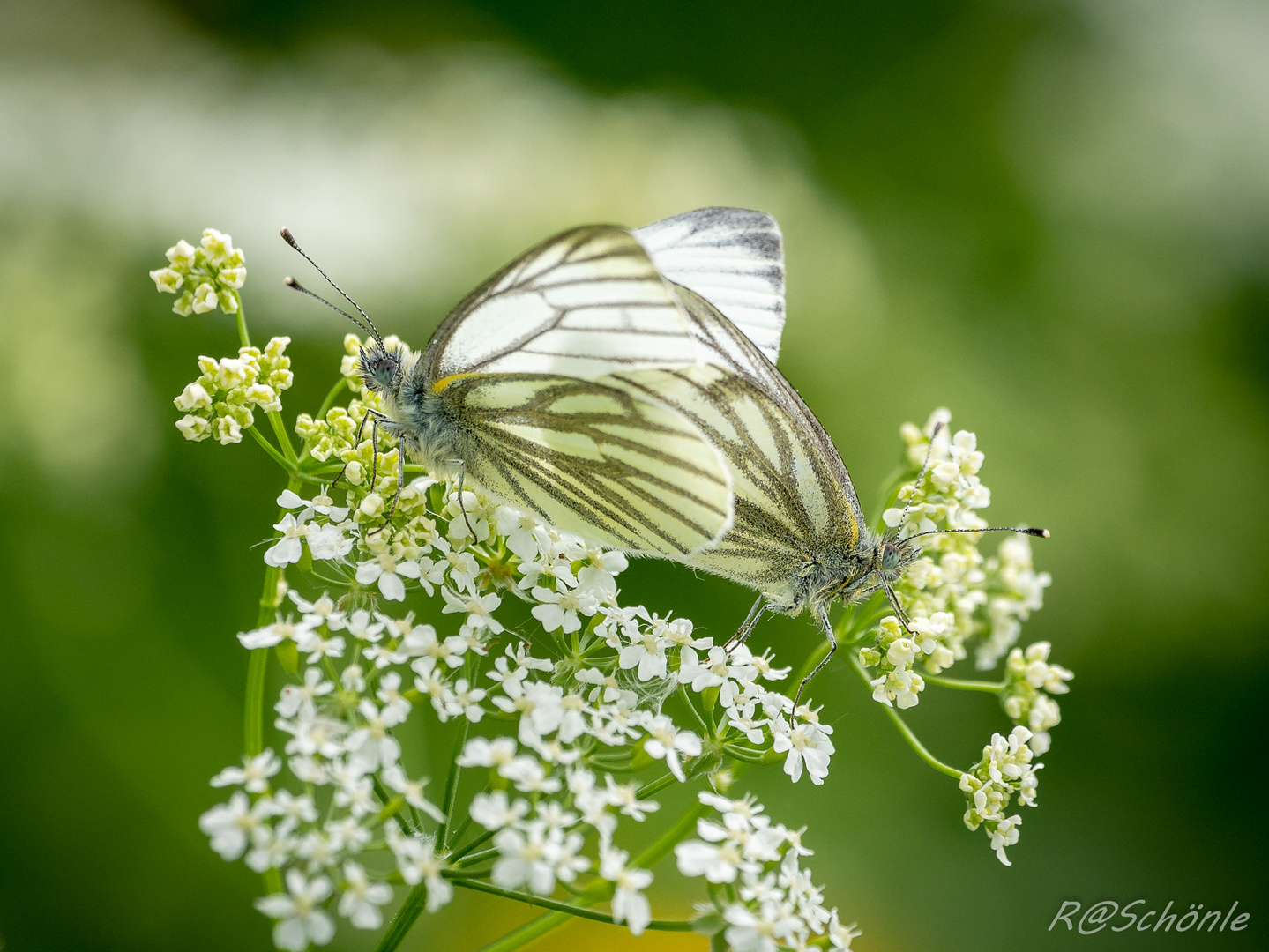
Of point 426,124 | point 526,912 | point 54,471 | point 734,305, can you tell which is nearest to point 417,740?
point 526,912

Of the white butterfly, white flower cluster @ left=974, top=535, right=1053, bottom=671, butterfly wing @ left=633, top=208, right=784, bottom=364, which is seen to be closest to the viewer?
the white butterfly

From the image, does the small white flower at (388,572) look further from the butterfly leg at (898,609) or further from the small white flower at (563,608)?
the butterfly leg at (898,609)

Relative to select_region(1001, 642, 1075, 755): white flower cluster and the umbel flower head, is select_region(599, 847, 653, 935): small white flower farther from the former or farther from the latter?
select_region(1001, 642, 1075, 755): white flower cluster

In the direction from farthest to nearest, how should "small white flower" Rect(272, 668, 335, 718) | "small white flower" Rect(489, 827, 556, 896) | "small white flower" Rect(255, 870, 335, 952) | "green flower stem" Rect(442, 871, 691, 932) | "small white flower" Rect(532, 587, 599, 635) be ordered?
"small white flower" Rect(532, 587, 599, 635) → "small white flower" Rect(272, 668, 335, 718) → "green flower stem" Rect(442, 871, 691, 932) → "small white flower" Rect(489, 827, 556, 896) → "small white flower" Rect(255, 870, 335, 952)

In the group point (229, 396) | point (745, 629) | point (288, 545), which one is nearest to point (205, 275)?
point (229, 396)

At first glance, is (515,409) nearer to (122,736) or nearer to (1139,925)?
(122,736)

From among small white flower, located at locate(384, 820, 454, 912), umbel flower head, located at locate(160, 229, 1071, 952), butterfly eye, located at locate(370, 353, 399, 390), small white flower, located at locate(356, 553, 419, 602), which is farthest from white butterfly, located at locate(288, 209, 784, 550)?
small white flower, located at locate(384, 820, 454, 912)

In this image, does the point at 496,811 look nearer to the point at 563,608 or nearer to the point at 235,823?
the point at 235,823

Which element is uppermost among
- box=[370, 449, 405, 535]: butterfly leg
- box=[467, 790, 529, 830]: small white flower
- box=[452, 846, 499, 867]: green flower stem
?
box=[370, 449, 405, 535]: butterfly leg
